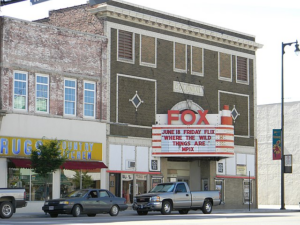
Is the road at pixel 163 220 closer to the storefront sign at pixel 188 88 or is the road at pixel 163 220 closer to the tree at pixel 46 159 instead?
the tree at pixel 46 159

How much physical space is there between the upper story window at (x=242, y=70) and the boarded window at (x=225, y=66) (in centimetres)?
114

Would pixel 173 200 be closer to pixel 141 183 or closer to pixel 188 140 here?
pixel 141 183

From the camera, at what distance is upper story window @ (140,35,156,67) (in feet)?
155

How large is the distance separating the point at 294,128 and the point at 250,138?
1766 centimetres

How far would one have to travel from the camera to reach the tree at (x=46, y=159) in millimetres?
38006

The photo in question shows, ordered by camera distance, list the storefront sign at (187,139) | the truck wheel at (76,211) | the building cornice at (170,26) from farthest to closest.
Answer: the storefront sign at (187,139) → the building cornice at (170,26) → the truck wheel at (76,211)

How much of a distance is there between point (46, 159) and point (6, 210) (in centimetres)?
710

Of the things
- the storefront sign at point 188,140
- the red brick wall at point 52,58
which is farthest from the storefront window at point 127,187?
the red brick wall at point 52,58

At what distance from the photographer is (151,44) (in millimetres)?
47812

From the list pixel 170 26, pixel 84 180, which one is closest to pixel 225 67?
pixel 170 26

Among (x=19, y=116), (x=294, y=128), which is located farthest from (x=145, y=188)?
(x=294, y=128)

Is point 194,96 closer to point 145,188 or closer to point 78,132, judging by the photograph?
point 145,188

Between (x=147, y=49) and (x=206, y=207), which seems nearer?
(x=206, y=207)

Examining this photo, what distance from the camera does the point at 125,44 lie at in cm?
4606
